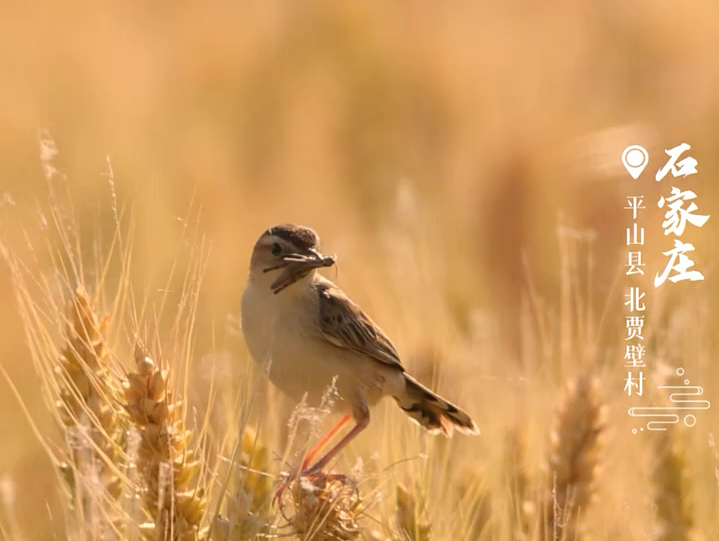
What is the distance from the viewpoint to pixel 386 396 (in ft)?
12.5

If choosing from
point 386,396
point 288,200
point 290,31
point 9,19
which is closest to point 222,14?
point 290,31

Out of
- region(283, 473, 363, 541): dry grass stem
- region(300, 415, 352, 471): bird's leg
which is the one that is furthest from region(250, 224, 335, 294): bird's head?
region(283, 473, 363, 541): dry grass stem

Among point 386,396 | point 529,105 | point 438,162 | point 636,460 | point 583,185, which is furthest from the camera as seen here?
point 529,105

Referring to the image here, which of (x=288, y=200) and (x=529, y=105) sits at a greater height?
(x=529, y=105)

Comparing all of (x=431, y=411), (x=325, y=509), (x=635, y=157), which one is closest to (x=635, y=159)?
(x=635, y=157)

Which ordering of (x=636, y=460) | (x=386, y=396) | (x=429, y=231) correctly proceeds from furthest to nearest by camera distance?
(x=429, y=231) < (x=386, y=396) < (x=636, y=460)

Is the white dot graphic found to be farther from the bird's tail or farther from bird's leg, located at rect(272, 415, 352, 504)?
bird's leg, located at rect(272, 415, 352, 504)

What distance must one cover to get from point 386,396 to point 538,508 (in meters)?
0.84

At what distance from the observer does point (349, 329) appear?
12.4ft

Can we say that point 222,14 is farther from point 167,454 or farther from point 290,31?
point 167,454

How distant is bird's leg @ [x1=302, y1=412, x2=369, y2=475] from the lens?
327 centimetres

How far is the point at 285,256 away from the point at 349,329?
406 millimetres

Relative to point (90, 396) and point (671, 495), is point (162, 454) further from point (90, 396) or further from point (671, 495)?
point (671, 495)

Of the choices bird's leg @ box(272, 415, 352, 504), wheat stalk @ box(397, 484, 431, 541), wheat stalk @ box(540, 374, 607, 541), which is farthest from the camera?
wheat stalk @ box(540, 374, 607, 541)
